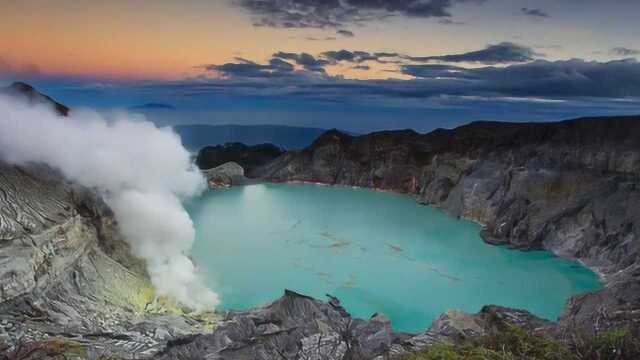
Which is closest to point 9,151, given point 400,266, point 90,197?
point 90,197

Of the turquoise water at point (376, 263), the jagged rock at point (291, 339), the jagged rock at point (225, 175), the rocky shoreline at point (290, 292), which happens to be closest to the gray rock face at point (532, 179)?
the rocky shoreline at point (290, 292)

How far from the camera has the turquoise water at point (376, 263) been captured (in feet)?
56.7

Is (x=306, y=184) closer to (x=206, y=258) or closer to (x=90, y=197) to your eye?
(x=206, y=258)

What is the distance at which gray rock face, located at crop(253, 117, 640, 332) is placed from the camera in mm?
20438

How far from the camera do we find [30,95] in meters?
19.3

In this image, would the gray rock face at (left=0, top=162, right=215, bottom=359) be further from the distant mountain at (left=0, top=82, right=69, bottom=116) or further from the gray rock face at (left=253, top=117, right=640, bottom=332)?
the gray rock face at (left=253, top=117, right=640, bottom=332)

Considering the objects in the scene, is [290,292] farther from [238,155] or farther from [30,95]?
[238,155]

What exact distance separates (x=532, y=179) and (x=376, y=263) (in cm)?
1132

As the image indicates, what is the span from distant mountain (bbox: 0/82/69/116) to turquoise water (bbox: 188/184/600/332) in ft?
24.0

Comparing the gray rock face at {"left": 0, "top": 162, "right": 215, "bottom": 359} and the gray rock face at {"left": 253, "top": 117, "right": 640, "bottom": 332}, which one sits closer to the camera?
the gray rock face at {"left": 0, "top": 162, "right": 215, "bottom": 359}

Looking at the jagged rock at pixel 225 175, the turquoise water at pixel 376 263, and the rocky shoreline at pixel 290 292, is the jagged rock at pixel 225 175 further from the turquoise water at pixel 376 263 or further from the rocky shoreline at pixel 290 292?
the rocky shoreline at pixel 290 292

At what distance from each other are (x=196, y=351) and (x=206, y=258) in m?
10.0

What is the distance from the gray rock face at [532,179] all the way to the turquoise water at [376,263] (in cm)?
118

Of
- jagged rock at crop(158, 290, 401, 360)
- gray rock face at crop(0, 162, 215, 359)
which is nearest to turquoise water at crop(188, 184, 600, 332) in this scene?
jagged rock at crop(158, 290, 401, 360)
